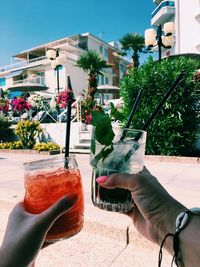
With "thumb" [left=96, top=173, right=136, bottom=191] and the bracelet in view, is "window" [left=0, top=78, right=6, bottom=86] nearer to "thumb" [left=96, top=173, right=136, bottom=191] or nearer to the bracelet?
"thumb" [left=96, top=173, right=136, bottom=191]

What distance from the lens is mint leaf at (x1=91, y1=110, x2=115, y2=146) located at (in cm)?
150

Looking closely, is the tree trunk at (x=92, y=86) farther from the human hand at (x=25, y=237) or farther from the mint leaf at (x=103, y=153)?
the human hand at (x=25, y=237)

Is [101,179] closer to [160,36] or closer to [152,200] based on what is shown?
[152,200]

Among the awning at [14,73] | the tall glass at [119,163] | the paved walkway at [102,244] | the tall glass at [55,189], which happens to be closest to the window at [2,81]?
the awning at [14,73]

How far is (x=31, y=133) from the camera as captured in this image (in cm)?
1141

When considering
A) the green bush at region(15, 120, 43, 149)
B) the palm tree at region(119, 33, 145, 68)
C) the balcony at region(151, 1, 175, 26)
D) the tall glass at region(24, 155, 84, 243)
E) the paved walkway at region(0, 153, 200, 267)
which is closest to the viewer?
the tall glass at region(24, 155, 84, 243)

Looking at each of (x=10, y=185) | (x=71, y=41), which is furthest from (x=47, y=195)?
(x=71, y=41)

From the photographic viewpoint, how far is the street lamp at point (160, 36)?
11.5m

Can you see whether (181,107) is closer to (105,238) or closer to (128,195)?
(105,238)

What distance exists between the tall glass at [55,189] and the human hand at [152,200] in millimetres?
216

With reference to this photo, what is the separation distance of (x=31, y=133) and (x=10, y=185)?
6211 mm

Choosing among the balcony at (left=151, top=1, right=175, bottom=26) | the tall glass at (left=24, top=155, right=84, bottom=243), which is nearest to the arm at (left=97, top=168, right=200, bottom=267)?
the tall glass at (left=24, top=155, right=84, bottom=243)

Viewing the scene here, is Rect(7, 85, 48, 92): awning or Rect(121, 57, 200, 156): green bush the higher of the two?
Rect(7, 85, 48, 92): awning

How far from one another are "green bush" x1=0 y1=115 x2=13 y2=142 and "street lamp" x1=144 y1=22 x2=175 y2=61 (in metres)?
6.99
